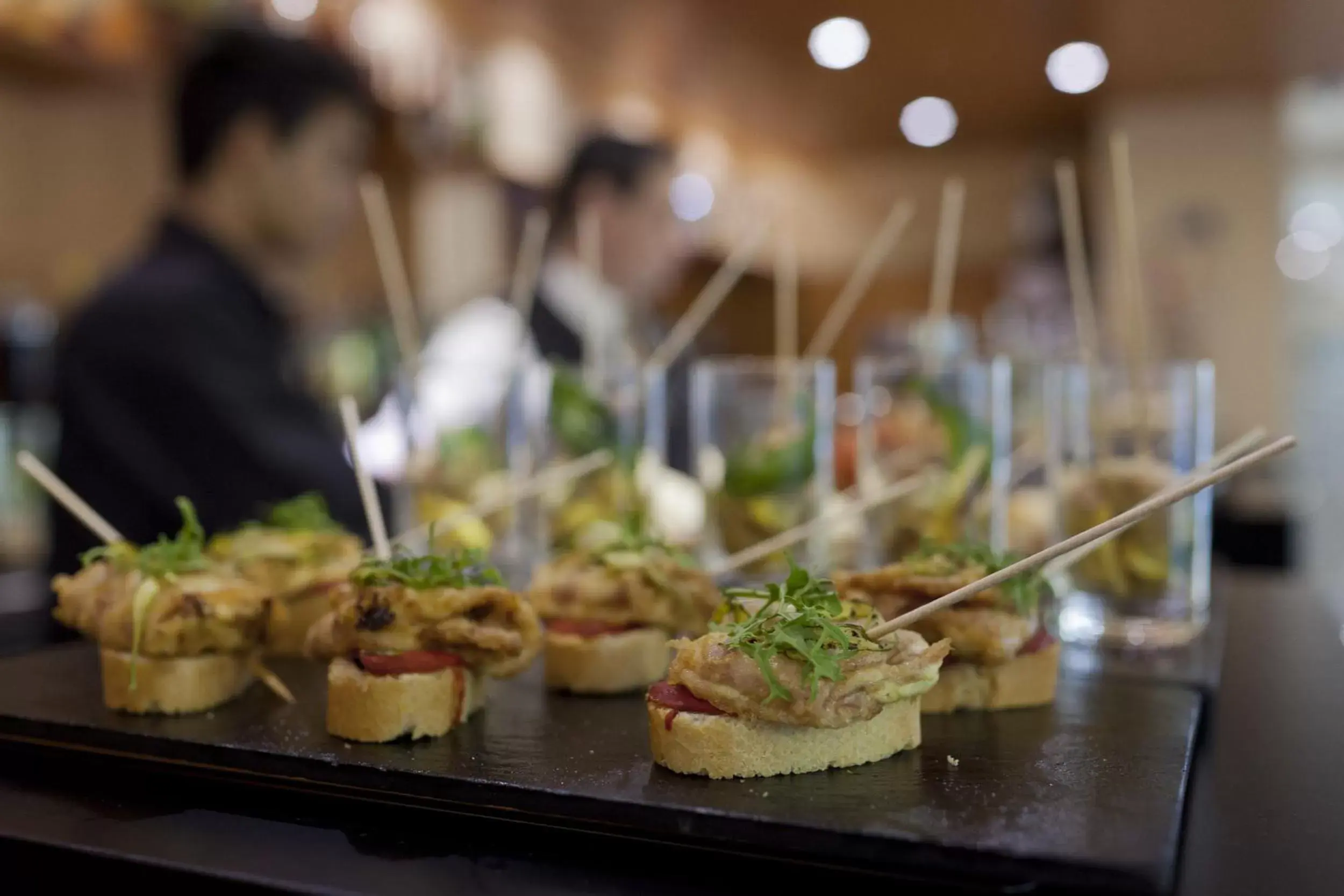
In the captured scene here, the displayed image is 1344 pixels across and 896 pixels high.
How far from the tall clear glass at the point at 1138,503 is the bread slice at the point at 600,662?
29.0 inches

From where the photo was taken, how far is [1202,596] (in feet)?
6.98

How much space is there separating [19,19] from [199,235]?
2.14m

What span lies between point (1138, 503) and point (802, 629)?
0.95 meters

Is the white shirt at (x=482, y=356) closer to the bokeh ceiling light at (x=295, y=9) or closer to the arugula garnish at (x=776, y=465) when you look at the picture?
the arugula garnish at (x=776, y=465)

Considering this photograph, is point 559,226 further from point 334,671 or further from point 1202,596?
point 334,671

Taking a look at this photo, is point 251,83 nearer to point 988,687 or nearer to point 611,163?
point 611,163

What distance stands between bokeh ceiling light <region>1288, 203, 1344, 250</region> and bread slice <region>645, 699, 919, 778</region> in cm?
1017

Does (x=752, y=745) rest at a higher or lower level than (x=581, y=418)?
lower

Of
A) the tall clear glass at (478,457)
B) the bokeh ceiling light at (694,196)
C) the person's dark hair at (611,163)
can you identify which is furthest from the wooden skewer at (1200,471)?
the bokeh ceiling light at (694,196)

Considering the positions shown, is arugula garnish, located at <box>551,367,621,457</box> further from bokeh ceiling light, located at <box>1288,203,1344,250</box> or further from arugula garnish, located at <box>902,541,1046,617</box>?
bokeh ceiling light, located at <box>1288,203,1344,250</box>

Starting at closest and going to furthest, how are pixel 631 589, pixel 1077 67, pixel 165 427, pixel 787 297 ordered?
pixel 631 589 → pixel 787 297 → pixel 165 427 → pixel 1077 67

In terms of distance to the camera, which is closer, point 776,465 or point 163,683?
point 163,683

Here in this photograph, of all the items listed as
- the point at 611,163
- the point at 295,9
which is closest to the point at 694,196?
the point at 295,9

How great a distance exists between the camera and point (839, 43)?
702 cm
